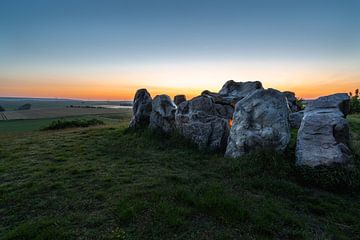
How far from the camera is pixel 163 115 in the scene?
16.2 m

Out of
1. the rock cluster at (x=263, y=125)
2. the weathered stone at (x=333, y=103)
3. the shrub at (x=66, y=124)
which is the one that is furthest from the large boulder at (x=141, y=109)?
the weathered stone at (x=333, y=103)

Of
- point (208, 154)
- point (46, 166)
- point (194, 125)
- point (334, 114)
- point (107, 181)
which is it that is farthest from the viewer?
point (194, 125)

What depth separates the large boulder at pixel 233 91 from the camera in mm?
16547

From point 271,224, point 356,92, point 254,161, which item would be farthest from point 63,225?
point 356,92

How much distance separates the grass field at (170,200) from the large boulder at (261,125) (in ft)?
2.42

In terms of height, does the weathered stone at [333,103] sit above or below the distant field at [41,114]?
above

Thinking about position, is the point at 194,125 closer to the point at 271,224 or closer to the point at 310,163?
the point at 310,163

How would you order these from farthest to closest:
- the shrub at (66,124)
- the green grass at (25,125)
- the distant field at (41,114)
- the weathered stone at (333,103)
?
the distant field at (41,114)
the green grass at (25,125)
the shrub at (66,124)
the weathered stone at (333,103)

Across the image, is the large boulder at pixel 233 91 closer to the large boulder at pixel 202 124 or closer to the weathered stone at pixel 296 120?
→ the large boulder at pixel 202 124

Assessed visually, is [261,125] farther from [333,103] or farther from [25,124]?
[25,124]

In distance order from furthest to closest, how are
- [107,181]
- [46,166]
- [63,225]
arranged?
[46,166]
[107,181]
[63,225]

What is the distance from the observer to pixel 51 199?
6594mm

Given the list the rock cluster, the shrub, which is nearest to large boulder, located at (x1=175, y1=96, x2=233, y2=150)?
the rock cluster

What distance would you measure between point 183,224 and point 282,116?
7.77 meters
